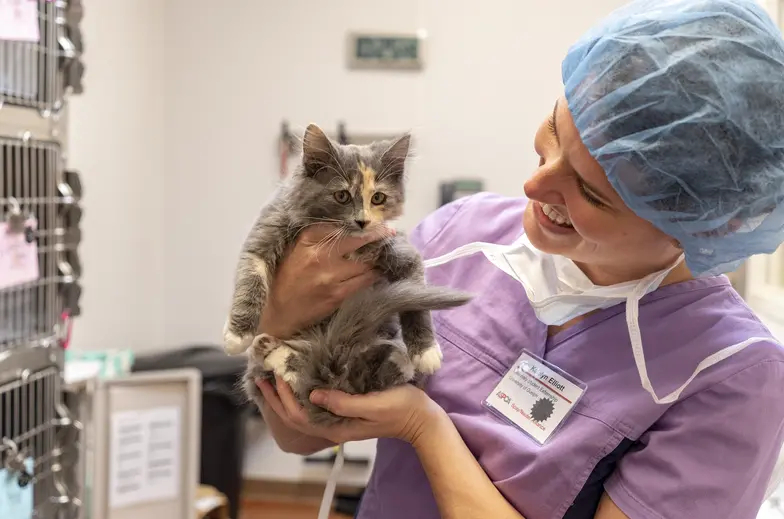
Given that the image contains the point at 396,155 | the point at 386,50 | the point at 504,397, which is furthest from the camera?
the point at 386,50

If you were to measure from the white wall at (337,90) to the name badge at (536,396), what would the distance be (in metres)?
2.05

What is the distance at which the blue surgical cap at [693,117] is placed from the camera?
0.80m

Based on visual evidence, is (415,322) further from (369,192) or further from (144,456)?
(144,456)

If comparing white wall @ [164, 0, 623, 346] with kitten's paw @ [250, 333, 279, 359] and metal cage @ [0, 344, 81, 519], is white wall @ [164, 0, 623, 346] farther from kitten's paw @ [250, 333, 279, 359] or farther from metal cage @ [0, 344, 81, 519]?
kitten's paw @ [250, 333, 279, 359]

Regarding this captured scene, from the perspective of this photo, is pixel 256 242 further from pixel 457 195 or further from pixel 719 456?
pixel 457 195

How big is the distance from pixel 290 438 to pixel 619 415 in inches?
23.5

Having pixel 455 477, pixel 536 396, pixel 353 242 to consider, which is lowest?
pixel 455 477

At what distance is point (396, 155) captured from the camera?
1166 millimetres

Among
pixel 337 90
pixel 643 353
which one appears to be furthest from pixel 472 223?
pixel 337 90

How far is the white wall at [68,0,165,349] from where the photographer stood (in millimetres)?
2434

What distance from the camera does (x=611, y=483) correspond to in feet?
3.01

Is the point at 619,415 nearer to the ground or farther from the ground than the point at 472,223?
nearer to the ground

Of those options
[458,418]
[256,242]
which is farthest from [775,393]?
[256,242]

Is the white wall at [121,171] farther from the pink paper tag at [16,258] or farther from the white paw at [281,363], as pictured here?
the white paw at [281,363]
